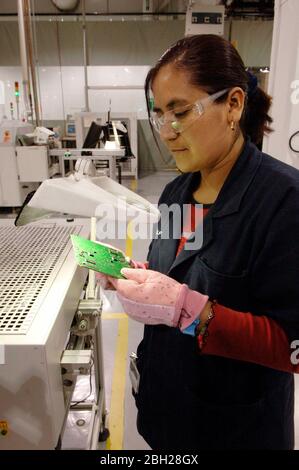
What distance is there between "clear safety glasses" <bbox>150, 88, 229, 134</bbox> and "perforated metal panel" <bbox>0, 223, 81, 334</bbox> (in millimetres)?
530

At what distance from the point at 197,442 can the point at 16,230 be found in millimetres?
1010

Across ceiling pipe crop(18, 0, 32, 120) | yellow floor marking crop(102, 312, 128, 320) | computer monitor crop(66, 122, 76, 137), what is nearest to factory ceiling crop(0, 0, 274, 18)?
computer monitor crop(66, 122, 76, 137)

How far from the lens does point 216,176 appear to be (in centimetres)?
86

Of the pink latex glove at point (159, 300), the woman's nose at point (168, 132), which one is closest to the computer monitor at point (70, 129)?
the woman's nose at point (168, 132)

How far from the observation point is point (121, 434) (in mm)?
1760

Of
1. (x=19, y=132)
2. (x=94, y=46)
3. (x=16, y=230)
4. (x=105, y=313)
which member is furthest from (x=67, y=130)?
(x=16, y=230)

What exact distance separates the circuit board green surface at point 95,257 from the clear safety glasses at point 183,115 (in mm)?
315

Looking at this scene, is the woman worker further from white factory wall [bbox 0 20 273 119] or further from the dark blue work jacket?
white factory wall [bbox 0 20 273 119]

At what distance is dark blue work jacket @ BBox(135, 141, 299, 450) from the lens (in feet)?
2.21

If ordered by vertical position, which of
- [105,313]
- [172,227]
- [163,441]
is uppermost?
[172,227]

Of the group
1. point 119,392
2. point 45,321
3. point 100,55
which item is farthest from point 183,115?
point 100,55

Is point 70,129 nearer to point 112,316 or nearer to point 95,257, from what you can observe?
point 112,316

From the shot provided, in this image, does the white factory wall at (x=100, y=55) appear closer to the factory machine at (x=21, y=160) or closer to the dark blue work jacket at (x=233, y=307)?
the factory machine at (x=21, y=160)
